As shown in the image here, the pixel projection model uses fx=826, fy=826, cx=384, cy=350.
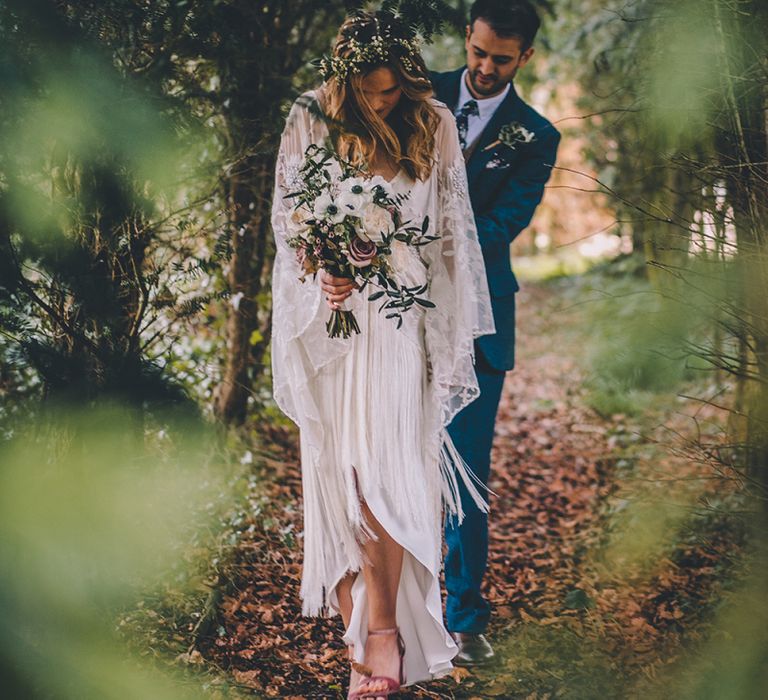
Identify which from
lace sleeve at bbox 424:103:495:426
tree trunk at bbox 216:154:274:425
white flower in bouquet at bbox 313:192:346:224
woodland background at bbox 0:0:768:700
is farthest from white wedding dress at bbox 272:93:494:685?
tree trunk at bbox 216:154:274:425

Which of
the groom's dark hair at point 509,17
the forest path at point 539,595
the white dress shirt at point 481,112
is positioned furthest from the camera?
the white dress shirt at point 481,112

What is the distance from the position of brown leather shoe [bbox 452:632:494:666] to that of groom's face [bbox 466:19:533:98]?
2256mm

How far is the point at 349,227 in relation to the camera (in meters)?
2.69

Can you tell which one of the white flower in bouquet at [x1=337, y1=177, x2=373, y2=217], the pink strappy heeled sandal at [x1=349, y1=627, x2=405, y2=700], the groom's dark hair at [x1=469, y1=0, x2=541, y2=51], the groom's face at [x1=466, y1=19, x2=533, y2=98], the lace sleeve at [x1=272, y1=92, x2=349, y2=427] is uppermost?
the groom's dark hair at [x1=469, y1=0, x2=541, y2=51]

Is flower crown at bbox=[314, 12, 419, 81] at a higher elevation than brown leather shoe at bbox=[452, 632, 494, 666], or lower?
higher

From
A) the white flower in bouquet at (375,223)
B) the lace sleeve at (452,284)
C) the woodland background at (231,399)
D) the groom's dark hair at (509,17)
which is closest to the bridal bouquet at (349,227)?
the white flower in bouquet at (375,223)

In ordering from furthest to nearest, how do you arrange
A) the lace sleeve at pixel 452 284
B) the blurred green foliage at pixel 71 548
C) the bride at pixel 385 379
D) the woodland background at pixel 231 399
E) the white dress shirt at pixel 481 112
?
the white dress shirt at pixel 481 112 → the lace sleeve at pixel 452 284 → the bride at pixel 385 379 → the woodland background at pixel 231 399 → the blurred green foliage at pixel 71 548

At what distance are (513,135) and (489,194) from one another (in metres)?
0.26

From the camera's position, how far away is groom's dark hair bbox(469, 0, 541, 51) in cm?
332

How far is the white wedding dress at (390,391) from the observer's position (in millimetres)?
2963

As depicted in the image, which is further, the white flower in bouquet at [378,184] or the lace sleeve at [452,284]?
the lace sleeve at [452,284]

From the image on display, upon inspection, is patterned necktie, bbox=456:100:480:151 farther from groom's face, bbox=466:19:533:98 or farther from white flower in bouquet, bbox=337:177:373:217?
white flower in bouquet, bbox=337:177:373:217

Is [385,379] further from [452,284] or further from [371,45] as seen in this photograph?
[371,45]

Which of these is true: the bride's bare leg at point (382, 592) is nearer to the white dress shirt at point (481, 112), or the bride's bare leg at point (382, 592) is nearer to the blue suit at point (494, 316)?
the blue suit at point (494, 316)
